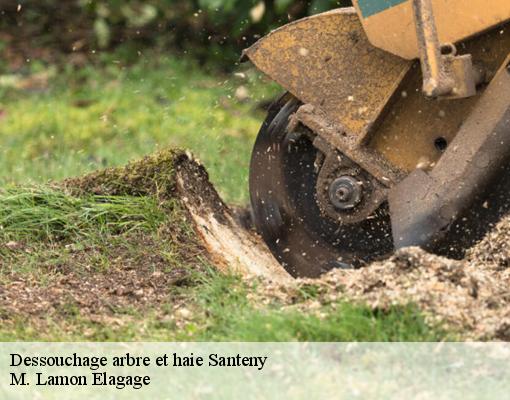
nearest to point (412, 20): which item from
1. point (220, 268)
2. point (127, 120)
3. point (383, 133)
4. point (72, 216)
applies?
point (383, 133)

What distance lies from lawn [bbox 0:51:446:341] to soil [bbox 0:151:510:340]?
0.01m

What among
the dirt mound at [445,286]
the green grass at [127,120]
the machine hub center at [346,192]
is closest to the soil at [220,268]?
the dirt mound at [445,286]

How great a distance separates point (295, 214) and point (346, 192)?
376 millimetres

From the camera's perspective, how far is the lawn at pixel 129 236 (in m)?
3.92

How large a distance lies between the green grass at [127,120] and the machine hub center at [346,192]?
1413 millimetres

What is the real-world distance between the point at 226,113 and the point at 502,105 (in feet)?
11.3

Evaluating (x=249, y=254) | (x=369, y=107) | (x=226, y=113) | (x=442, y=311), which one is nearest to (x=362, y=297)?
(x=442, y=311)

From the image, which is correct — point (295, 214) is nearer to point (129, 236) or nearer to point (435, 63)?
point (129, 236)

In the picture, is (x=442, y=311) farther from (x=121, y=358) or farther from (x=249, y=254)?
(x=249, y=254)

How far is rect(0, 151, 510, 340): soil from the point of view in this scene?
3.78 metres

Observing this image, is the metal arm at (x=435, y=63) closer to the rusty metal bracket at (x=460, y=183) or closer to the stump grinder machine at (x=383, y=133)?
the stump grinder machine at (x=383, y=133)

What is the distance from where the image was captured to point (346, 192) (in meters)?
4.79

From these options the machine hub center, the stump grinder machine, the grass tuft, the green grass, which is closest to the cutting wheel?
the stump grinder machine

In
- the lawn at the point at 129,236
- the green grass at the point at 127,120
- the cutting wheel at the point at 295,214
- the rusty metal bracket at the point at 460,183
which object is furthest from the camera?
the green grass at the point at 127,120
